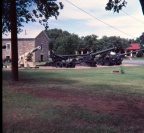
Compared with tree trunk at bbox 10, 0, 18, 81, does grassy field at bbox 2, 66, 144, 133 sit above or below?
below

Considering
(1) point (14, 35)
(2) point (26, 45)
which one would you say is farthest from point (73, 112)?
(2) point (26, 45)

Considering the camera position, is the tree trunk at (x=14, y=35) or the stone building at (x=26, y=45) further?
the stone building at (x=26, y=45)

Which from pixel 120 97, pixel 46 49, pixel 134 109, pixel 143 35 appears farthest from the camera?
pixel 143 35

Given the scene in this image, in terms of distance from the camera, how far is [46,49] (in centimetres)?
5725

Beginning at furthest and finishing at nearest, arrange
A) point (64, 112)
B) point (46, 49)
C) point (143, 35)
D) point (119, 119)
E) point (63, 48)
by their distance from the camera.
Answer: point (143, 35), point (46, 49), point (63, 48), point (64, 112), point (119, 119)

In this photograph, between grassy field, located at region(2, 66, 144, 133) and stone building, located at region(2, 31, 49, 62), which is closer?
grassy field, located at region(2, 66, 144, 133)

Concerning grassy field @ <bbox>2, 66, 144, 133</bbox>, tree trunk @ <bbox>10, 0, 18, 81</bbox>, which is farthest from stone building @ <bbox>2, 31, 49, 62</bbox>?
grassy field @ <bbox>2, 66, 144, 133</bbox>

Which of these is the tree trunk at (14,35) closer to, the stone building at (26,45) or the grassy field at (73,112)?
the grassy field at (73,112)

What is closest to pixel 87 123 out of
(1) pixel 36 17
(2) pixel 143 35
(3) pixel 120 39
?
(1) pixel 36 17

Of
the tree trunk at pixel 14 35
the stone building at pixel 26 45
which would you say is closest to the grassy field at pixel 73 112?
the tree trunk at pixel 14 35

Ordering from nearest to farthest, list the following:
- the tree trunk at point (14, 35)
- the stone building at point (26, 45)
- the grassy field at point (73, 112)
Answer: the grassy field at point (73, 112) → the tree trunk at point (14, 35) → the stone building at point (26, 45)

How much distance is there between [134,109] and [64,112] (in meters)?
2.15

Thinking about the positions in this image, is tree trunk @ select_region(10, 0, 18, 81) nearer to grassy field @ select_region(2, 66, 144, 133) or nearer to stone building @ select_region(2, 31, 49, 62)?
grassy field @ select_region(2, 66, 144, 133)

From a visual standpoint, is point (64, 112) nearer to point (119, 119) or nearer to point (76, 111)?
point (76, 111)
